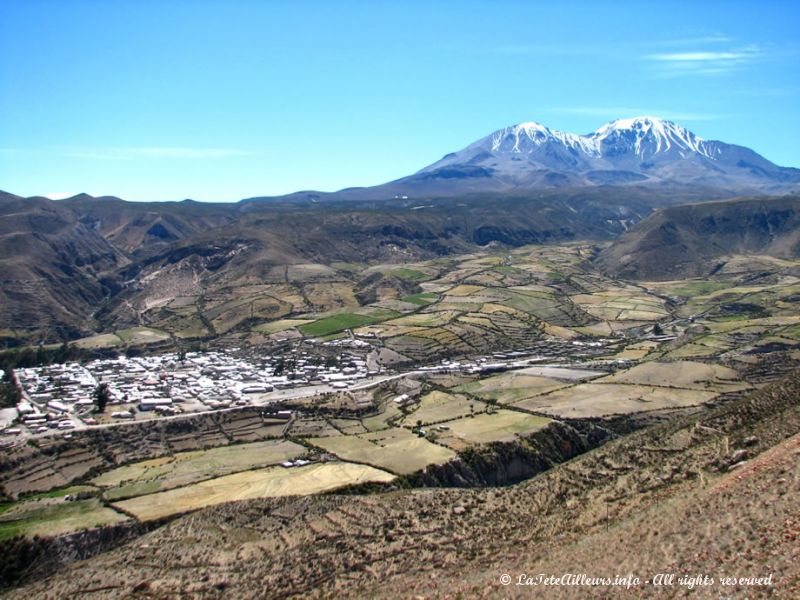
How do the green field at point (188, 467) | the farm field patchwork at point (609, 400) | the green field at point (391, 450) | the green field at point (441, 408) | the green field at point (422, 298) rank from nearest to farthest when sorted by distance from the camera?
1. the green field at point (188, 467)
2. the green field at point (391, 450)
3. the farm field patchwork at point (609, 400)
4. the green field at point (441, 408)
5. the green field at point (422, 298)

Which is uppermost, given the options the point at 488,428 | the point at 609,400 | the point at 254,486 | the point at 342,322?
the point at 342,322

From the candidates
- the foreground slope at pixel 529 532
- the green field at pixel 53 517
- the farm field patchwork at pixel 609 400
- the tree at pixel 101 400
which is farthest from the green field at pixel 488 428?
the tree at pixel 101 400

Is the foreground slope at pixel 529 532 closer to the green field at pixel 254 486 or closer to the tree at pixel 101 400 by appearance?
Answer: the green field at pixel 254 486

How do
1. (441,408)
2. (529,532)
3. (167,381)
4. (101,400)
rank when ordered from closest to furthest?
1. (529,532)
2. (441,408)
3. (101,400)
4. (167,381)

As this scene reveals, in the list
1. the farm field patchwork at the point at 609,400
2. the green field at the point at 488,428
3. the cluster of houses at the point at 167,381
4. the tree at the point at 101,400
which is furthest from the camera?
the cluster of houses at the point at 167,381

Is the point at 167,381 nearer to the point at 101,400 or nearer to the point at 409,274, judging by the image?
the point at 101,400

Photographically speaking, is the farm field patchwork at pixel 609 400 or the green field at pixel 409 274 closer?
the farm field patchwork at pixel 609 400

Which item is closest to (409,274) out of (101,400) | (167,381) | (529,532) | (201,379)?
(201,379)

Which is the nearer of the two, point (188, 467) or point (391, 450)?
point (188, 467)

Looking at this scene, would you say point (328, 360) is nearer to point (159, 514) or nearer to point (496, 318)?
point (496, 318)
